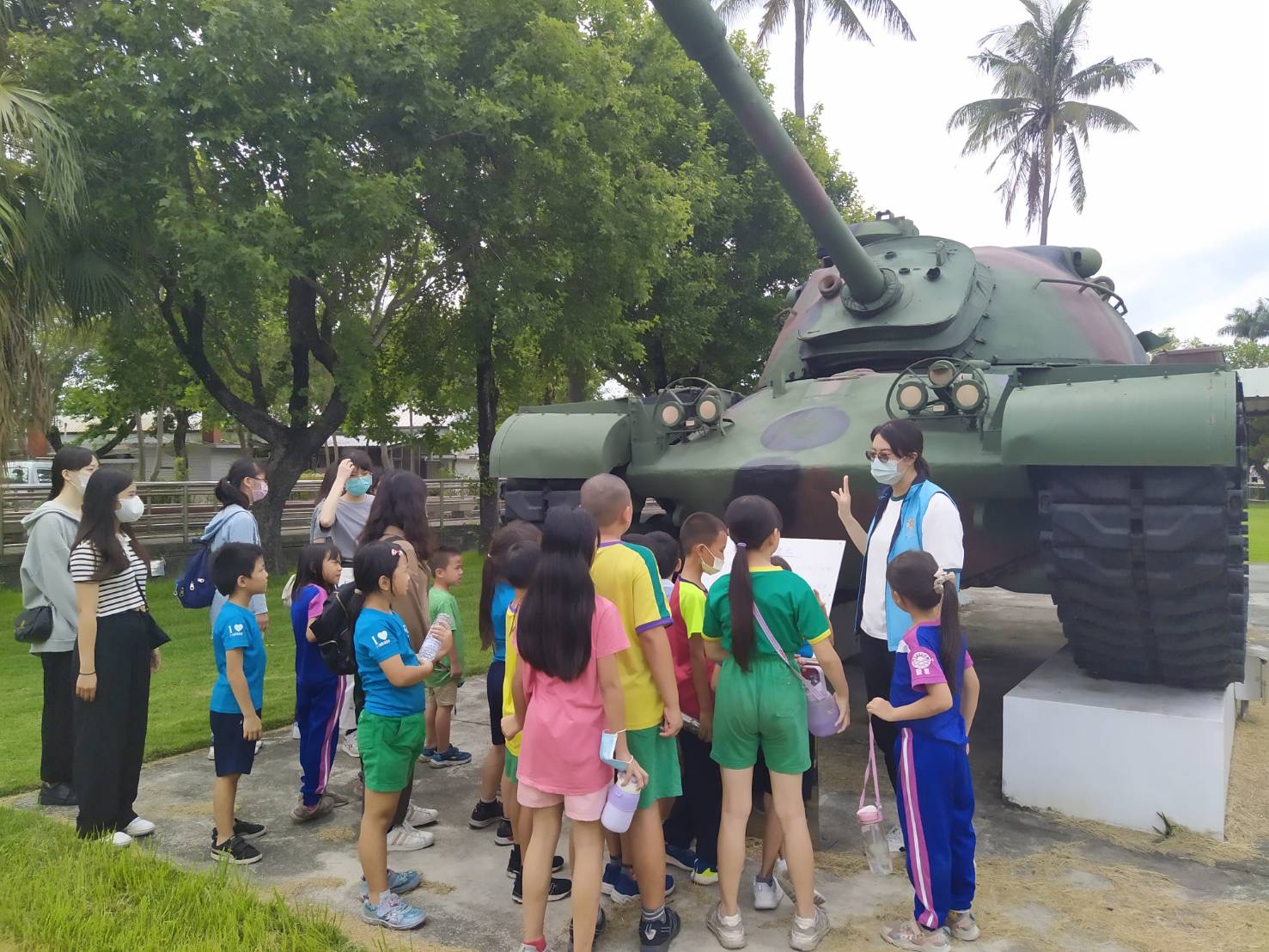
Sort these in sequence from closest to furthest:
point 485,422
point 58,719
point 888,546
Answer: point 888,546
point 58,719
point 485,422

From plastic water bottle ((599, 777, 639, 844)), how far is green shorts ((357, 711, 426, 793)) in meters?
0.89

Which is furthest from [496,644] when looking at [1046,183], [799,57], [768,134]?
[1046,183]

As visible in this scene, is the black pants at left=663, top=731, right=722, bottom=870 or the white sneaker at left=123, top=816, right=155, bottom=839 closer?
the black pants at left=663, top=731, right=722, bottom=870

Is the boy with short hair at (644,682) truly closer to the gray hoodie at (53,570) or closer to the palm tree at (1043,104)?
the gray hoodie at (53,570)

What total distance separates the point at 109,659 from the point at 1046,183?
90.2 ft

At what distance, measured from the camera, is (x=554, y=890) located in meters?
3.65

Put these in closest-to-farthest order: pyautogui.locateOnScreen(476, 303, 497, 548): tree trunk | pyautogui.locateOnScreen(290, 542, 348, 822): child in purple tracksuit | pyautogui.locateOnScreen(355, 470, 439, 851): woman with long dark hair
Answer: pyautogui.locateOnScreen(355, 470, 439, 851): woman with long dark hair < pyautogui.locateOnScreen(290, 542, 348, 822): child in purple tracksuit < pyautogui.locateOnScreen(476, 303, 497, 548): tree trunk

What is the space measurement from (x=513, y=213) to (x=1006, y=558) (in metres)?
7.57

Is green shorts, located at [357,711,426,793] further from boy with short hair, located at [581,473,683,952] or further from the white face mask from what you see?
the white face mask

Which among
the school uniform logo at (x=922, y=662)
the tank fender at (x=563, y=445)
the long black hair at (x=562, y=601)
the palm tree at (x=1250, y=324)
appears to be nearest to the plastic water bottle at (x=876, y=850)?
the school uniform logo at (x=922, y=662)

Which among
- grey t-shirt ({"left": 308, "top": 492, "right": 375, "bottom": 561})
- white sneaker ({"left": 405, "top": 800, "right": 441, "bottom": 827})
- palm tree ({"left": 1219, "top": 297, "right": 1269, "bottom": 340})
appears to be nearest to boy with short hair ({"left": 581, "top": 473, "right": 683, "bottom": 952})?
white sneaker ({"left": 405, "top": 800, "right": 441, "bottom": 827})

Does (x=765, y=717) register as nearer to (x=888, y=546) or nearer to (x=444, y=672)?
(x=888, y=546)

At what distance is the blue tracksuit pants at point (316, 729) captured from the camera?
4.40 m

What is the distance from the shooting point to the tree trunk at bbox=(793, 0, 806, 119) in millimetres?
21125
